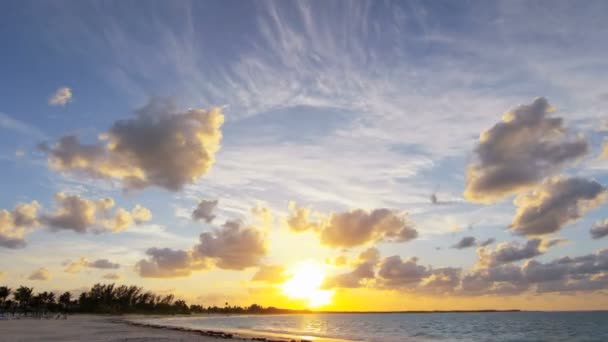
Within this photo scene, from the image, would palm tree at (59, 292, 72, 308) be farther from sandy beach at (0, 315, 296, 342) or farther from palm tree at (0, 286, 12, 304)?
sandy beach at (0, 315, 296, 342)

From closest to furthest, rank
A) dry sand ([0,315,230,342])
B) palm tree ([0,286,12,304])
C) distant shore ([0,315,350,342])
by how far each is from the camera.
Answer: dry sand ([0,315,230,342]) < distant shore ([0,315,350,342]) < palm tree ([0,286,12,304])

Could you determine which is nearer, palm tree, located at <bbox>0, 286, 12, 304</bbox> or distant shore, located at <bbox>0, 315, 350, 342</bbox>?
distant shore, located at <bbox>0, 315, 350, 342</bbox>

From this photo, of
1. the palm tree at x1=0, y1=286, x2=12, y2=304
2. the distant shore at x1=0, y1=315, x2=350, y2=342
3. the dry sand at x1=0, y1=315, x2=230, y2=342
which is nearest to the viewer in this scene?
the dry sand at x1=0, y1=315, x2=230, y2=342

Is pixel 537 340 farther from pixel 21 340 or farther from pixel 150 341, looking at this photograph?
pixel 21 340

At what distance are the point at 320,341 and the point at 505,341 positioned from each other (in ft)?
112

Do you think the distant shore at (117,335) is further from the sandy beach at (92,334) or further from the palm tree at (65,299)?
the palm tree at (65,299)

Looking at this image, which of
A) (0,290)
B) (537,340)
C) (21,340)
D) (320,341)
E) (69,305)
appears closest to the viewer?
(21,340)

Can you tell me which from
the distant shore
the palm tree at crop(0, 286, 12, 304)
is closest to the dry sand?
the distant shore

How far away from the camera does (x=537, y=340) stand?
79000 millimetres

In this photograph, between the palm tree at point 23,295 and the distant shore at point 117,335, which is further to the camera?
the palm tree at point 23,295

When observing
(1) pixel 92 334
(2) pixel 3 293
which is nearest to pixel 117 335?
(1) pixel 92 334

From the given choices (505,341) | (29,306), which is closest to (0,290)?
(29,306)

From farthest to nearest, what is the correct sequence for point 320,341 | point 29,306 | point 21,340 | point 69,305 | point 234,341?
1. point 69,305
2. point 29,306
3. point 320,341
4. point 234,341
5. point 21,340

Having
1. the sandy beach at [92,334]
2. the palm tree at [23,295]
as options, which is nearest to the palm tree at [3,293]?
the palm tree at [23,295]
